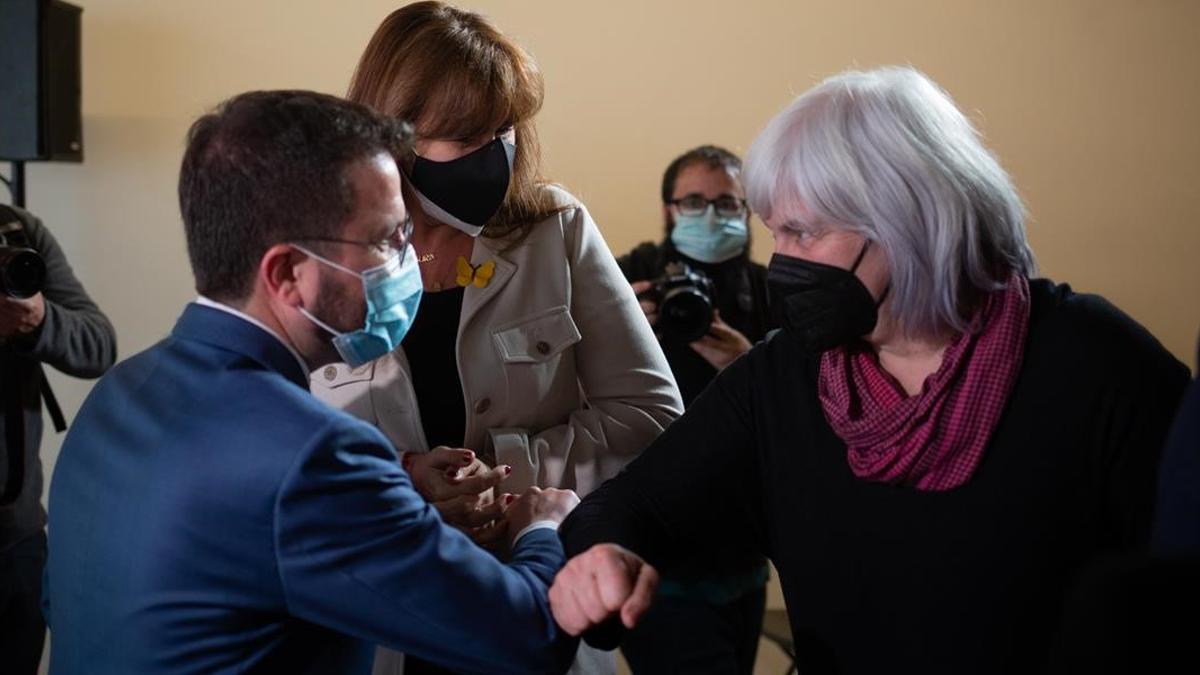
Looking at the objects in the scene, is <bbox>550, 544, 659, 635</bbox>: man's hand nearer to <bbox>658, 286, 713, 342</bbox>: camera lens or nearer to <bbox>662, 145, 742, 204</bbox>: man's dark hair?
<bbox>658, 286, 713, 342</bbox>: camera lens

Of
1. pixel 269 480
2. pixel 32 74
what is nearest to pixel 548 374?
pixel 269 480

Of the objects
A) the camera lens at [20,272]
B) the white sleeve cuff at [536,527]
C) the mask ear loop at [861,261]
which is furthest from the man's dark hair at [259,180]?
the camera lens at [20,272]

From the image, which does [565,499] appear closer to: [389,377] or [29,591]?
[389,377]

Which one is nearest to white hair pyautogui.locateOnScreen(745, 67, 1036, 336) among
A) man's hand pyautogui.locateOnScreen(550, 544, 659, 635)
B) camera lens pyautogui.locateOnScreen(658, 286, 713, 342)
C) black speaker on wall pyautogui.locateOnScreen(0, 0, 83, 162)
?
man's hand pyautogui.locateOnScreen(550, 544, 659, 635)

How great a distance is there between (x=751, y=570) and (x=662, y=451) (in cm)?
117

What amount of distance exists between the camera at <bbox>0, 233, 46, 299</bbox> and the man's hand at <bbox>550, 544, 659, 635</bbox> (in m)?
1.45

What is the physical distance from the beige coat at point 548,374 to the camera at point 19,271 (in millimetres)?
918

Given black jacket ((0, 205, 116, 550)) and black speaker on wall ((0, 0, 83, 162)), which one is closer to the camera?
black jacket ((0, 205, 116, 550))

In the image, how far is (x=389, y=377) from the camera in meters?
1.68

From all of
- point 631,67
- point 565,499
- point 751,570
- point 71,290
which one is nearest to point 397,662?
point 565,499

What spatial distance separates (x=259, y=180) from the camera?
4.21 feet

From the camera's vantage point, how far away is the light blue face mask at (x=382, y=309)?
138 cm

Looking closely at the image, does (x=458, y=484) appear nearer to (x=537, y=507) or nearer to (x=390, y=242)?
(x=537, y=507)

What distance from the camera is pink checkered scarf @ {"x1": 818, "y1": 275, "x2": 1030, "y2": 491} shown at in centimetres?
134
